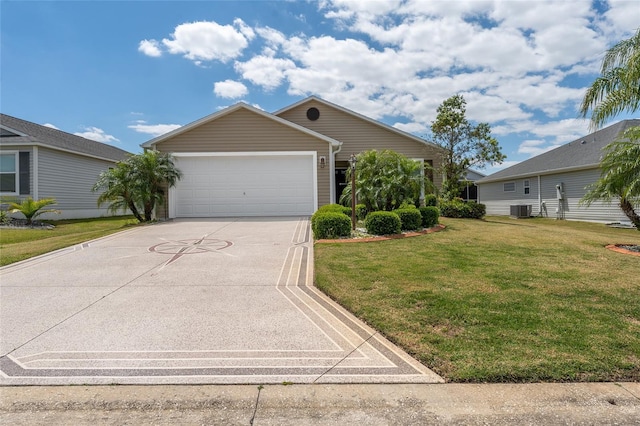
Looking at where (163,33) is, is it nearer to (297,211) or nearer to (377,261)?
(297,211)

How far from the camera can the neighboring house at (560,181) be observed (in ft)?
53.0

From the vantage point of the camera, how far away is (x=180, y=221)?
13.1m

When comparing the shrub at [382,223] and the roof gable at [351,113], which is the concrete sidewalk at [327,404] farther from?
the roof gable at [351,113]

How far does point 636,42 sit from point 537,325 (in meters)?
7.81

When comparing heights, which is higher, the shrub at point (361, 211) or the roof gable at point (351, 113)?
the roof gable at point (351, 113)

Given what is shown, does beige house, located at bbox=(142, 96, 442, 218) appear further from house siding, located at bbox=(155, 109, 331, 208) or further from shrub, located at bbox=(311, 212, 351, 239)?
shrub, located at bbox=(311, 212, 351, 239)

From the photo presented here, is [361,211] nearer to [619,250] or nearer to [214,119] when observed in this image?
[619,250]

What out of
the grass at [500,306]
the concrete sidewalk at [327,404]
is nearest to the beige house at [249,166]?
the grass at [500,306]

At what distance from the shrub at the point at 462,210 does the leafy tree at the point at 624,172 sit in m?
7.47

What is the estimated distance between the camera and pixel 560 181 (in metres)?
18.2

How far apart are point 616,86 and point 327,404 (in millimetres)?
9789

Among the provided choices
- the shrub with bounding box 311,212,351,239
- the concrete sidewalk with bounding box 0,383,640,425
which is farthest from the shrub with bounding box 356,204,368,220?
the concrete sidewalk with bounding box 0,383,640,425

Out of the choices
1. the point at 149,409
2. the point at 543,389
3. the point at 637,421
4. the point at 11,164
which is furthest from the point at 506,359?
the point at 11,164

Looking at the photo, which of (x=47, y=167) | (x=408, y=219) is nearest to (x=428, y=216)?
(x=408, y=219)
